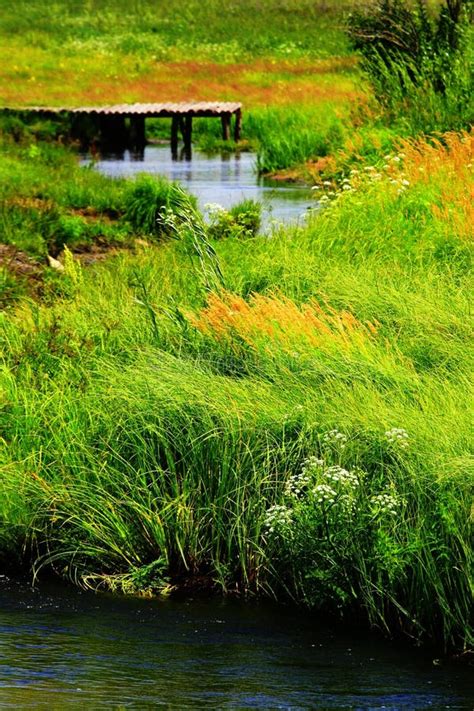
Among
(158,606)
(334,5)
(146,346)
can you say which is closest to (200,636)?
(158,606)

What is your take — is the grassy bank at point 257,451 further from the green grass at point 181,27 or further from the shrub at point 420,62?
the green grass at point 181,27

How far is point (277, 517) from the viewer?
6133mm

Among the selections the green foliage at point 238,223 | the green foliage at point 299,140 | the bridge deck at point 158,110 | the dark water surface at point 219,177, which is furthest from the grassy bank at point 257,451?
the bridge deck at point 158,110

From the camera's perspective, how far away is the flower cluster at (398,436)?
5973mm

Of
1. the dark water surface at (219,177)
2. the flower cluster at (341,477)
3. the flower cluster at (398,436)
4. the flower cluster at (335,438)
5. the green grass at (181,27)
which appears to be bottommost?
the flower cluster at (341,477)

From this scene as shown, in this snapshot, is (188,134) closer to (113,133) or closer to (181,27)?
(113,133)

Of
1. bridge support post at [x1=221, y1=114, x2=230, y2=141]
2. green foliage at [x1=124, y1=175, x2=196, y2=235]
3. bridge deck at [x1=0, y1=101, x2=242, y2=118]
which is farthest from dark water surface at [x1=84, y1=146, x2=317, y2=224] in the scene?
bridge support post at [x1=221, y1=114, x2=230, y2=141]

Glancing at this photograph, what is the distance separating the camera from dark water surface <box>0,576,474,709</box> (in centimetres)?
521

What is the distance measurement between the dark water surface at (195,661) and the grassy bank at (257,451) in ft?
0.56

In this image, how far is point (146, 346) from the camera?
7535 mm

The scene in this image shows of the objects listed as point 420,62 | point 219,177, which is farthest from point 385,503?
point 219,177

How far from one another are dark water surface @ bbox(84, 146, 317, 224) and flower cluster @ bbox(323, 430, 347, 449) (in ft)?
29.6

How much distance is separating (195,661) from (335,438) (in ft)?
4.04

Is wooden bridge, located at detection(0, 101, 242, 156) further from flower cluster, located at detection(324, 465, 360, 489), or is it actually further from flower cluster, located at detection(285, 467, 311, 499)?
flower cluster, located at detection(324, 465, 360, 489)
